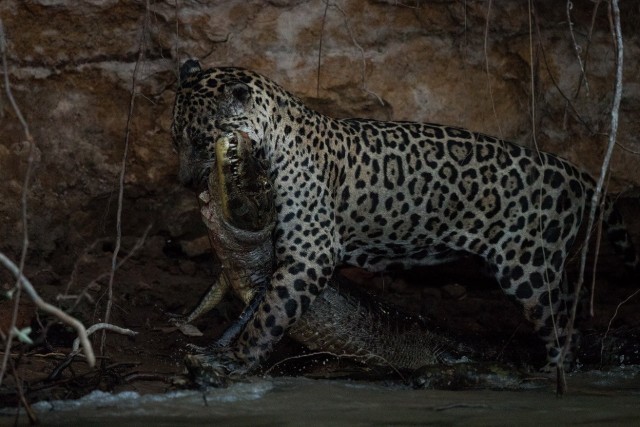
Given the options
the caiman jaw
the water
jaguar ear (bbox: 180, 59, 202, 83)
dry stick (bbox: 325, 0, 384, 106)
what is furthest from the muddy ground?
dry stick (bbox: 325, 0, 384, 106)

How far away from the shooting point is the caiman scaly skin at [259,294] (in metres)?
7.29

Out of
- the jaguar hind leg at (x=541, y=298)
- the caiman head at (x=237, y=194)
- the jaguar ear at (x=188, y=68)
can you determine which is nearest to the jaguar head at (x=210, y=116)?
the caiman head at (x=237, y=194)

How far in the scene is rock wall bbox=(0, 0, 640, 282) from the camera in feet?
28.5

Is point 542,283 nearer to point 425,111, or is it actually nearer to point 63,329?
point 425,111

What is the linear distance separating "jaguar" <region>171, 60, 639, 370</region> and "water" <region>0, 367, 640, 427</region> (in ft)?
2.17

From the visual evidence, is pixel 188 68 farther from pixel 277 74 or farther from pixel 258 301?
pixel 258 301

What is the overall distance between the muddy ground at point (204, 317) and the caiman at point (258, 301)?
0.20m

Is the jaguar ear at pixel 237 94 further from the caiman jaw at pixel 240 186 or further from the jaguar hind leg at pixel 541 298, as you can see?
the jaguar hind leg at pixel 541 298

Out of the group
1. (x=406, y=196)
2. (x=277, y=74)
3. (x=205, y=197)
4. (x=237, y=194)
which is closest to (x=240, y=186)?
(x=237, y=194)

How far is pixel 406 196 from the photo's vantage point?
8000 mm

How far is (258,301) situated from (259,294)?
0.23 feet

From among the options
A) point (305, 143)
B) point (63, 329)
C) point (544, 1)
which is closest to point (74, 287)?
point (63, 329)

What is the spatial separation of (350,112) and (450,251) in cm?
150

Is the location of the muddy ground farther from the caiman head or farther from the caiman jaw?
the caiman jaw
